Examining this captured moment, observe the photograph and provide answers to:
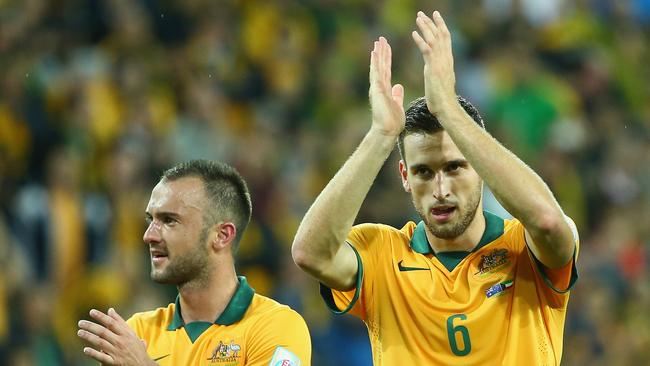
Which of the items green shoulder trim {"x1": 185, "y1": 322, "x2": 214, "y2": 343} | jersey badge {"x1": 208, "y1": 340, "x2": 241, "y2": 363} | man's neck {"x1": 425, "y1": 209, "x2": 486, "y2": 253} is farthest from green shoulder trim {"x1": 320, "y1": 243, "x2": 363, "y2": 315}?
green shoulder trim {"x1": 185, "y1": 322, "x2": 214, "y2": 343}

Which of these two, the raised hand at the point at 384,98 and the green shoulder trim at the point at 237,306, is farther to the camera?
the green shoulder trim at the point at 237,306

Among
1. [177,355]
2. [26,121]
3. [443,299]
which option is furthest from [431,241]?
[26,121]

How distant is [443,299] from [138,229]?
202 inches

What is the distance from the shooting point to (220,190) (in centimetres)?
521

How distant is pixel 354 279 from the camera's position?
4684 millimetres

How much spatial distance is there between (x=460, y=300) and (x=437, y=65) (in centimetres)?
88

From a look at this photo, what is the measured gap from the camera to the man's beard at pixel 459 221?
463 cm

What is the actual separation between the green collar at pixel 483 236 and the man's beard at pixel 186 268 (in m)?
0.86

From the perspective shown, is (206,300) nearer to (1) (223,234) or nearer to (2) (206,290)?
(2) (206,290)

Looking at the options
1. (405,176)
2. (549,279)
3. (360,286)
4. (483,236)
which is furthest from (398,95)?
(549,279)

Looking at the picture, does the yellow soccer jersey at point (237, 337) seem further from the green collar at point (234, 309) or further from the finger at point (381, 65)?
the finger at point (381, 65)

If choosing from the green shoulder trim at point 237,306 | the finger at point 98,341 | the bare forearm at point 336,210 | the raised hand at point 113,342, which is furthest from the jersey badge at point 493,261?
the finger at point 98,341

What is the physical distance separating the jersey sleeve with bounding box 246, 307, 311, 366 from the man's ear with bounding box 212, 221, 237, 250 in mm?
378

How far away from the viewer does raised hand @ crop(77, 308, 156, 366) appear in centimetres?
452
